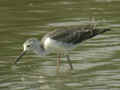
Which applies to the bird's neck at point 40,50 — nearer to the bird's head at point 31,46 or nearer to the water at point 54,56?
the bird's head at point 31,46

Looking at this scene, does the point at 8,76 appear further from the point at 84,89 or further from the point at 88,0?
the point at 88,0

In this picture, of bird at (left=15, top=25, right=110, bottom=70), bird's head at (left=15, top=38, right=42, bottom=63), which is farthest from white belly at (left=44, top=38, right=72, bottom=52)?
bird's head at (left=15, top=38, right=42, bottom=63)

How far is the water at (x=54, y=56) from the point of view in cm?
1309

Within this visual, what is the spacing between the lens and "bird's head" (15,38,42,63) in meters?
14.4

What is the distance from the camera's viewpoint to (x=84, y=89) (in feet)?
40.5

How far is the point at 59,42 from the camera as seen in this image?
14.5 meters

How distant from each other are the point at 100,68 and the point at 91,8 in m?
6.13

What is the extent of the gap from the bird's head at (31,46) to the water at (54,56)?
1.08ft

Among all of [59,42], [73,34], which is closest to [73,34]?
[73,34]

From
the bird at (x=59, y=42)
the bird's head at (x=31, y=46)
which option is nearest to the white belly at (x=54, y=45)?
the bird at (x=59, y=42)

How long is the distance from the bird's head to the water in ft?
1.08

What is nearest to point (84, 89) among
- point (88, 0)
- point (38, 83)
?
point (38, 83)

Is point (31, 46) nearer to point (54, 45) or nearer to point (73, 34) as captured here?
point (54, 45)

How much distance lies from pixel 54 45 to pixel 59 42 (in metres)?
0.17
